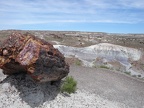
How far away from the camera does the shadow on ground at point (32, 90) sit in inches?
596

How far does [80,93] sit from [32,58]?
5.51m

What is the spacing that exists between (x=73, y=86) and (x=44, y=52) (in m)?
4.42

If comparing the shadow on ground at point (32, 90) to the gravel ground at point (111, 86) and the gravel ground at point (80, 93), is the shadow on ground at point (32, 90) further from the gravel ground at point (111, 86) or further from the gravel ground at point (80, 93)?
the gravel ground at point (111, 86)

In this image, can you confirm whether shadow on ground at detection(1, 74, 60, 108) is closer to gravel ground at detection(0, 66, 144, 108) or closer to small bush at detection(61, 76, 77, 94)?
gravel ground at detection(0, 66, 144, 108)

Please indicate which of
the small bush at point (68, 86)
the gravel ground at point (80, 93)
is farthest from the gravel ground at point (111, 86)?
the small bush at point (68, 86)

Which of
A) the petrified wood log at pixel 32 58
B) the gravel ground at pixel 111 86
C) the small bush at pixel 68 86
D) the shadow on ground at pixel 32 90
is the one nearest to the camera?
the petrified wood log at pixel 32 58

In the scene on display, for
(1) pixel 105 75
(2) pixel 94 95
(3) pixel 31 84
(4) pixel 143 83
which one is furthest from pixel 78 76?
(3) pixel 31 84

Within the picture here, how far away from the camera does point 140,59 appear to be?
174 ft

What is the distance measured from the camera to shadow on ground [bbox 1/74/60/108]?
1515 cm

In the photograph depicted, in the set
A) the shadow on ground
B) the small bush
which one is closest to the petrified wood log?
the shadow on ground

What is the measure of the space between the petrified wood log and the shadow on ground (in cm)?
50

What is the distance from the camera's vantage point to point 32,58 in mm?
14000

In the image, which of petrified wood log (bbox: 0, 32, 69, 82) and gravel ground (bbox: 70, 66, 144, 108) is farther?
gravel ground (bbox: 70, 66, 144, 108)

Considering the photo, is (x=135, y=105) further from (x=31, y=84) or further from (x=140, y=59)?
(x=140, y=59)
